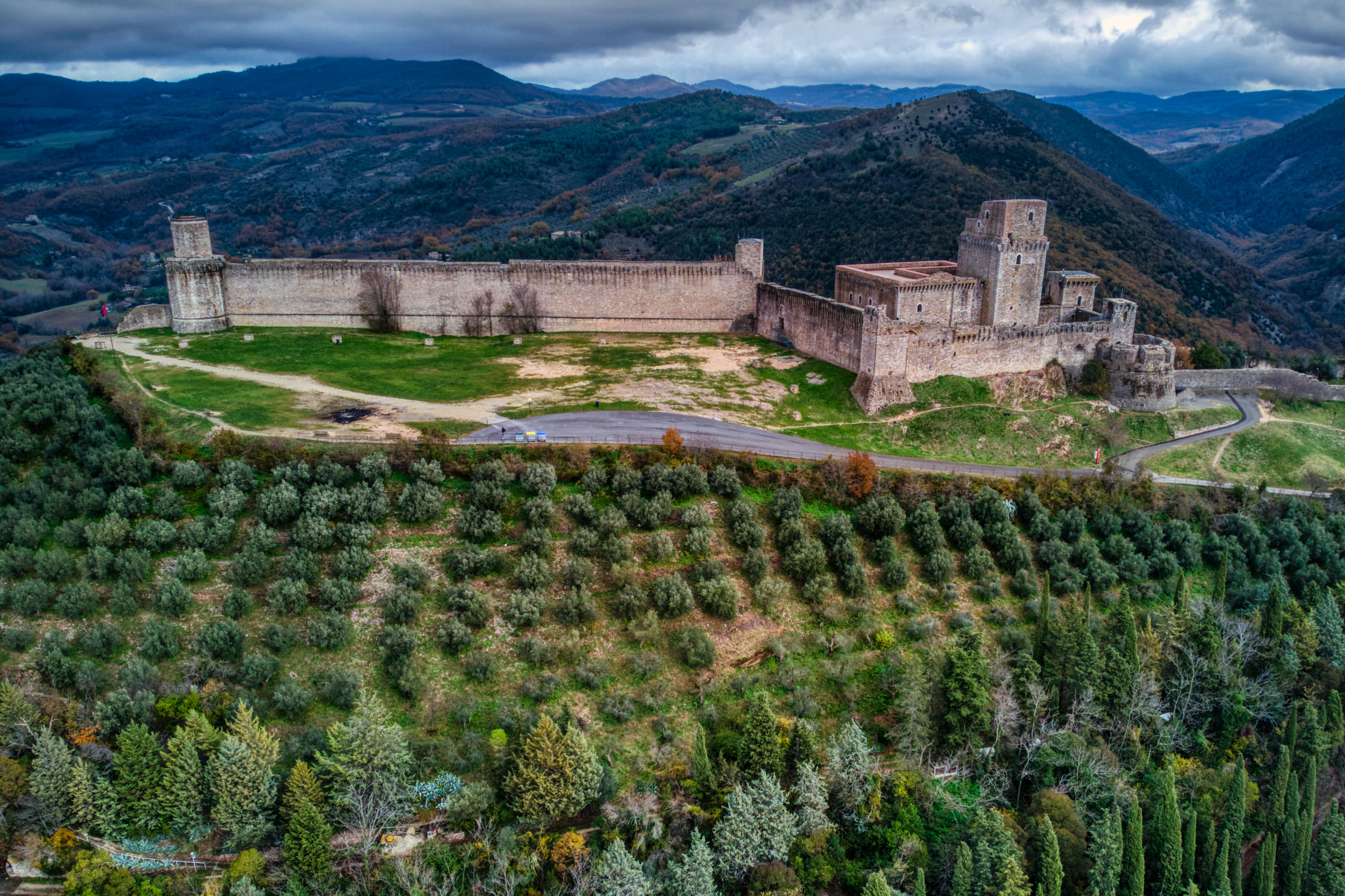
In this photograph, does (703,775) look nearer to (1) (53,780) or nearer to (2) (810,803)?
(2) (810,803)

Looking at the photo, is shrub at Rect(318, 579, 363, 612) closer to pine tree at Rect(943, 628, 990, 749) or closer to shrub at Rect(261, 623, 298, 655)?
shrub at Rect(261, 623, 298, 655)

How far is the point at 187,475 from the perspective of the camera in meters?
31.5

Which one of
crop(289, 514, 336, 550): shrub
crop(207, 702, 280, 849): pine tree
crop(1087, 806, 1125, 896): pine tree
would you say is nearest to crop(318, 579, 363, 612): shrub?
crop(289, 514, 336, 550): shrub

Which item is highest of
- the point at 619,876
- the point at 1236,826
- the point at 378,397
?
the point at 378,397

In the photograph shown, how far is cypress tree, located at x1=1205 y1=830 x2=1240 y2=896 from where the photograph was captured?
75.8 feet

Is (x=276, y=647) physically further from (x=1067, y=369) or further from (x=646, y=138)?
(x=646, y=138)

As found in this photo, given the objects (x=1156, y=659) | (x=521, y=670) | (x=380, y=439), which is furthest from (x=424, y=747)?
(x=1156, y=659)

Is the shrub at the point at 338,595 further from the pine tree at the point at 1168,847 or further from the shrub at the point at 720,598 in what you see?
the pine tree at the point at 1168,847

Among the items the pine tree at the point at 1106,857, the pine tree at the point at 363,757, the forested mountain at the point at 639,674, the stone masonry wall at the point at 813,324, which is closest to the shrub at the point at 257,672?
the forested mountain at the point at 639,674

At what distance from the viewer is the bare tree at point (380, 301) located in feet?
165

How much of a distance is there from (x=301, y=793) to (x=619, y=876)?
27.7ft

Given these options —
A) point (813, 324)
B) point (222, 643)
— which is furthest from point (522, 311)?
point (222, 643)

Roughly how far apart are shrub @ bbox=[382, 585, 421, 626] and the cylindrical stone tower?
29.4 meters

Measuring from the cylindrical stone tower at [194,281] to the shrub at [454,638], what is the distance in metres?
31.2
